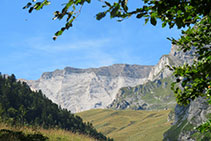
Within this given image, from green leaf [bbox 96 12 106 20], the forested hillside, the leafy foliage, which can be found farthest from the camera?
the forested hillside

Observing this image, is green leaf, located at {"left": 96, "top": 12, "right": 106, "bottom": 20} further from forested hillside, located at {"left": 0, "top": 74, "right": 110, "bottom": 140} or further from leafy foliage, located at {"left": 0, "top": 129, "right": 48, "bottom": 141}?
forested hillside, located at {"left": 0, "top": 74, "right": 110, "bottom": 140}

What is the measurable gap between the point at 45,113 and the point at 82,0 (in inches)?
2962

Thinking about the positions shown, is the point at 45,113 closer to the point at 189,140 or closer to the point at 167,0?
the point at 167,0

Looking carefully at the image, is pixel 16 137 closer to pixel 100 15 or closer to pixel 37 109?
pixel 100 15

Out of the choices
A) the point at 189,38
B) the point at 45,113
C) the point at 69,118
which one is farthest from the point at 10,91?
the point at 189,38

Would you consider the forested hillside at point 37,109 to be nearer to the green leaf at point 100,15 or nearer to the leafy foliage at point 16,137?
the leafy foliage at point 16,137

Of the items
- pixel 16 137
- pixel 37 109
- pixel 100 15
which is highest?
pixel 37 109

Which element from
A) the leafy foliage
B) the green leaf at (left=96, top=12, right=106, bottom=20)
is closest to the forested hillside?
the leafy foliage

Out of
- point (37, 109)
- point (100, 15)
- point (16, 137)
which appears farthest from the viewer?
point (37, 109)

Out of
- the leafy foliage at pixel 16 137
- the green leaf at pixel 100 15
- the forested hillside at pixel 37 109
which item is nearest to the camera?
the green leaf at pixel 100 15

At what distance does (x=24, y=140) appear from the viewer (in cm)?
1553

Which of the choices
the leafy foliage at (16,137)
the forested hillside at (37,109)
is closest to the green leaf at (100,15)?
the leafy foliage at (16,137)

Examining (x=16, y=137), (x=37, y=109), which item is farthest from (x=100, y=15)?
(x=37, y=109)

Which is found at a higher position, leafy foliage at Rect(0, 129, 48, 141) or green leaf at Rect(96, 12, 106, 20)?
green leaf at Rect(96, 12, 106, 20)
